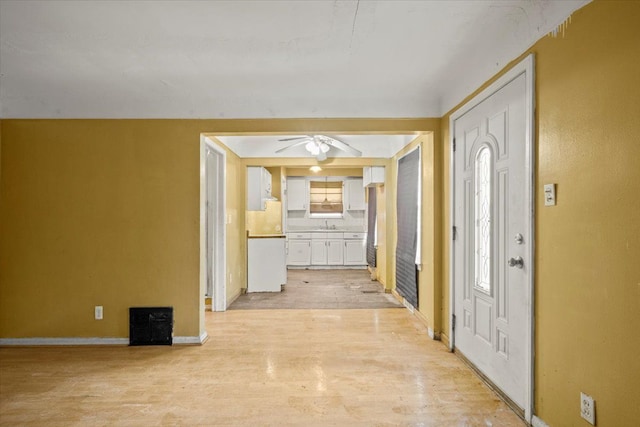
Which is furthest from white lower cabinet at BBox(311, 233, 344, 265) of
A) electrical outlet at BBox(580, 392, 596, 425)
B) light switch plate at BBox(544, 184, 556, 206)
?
electrical outlet at BBox(580, 392, 596, 425)

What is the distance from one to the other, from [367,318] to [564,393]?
8.64 feet

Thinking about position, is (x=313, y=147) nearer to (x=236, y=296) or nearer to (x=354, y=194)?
(x=236, y=296)

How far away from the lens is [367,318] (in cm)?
439

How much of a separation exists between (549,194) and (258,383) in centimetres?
228

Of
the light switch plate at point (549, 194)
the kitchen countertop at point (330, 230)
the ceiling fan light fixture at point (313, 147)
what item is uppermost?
the ceiling fan light fixture at point (313, 147)

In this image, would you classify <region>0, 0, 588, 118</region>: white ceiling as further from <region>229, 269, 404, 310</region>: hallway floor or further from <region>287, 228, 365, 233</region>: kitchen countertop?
<region>287, 228, 365, 233</region>: kitchen countertop

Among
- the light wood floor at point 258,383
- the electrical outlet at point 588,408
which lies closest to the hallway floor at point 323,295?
the light wood floor at point 258,383

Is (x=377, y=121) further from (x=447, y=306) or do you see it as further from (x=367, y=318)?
(x=367, y=318)

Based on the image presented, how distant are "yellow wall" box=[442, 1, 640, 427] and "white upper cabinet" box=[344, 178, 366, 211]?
6627 mm

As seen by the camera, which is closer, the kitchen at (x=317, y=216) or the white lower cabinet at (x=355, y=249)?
the kitchen at (x=317, y=216)

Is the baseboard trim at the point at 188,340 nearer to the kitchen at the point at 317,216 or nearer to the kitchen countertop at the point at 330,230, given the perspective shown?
the kitchen at the point at 317,216

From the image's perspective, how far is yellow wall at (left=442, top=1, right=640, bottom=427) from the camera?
1.47 meters

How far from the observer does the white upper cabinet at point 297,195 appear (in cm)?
869

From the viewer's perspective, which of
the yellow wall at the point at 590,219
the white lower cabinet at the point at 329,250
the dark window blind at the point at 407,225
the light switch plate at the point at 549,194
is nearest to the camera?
the yellow wall at the point at 590,219
